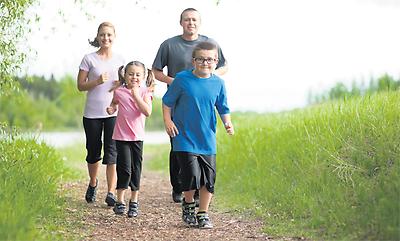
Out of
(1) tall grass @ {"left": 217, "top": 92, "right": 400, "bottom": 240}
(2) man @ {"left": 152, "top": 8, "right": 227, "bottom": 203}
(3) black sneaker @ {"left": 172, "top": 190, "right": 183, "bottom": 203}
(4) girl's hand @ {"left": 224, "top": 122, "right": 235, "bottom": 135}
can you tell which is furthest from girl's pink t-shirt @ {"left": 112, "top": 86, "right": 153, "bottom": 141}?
(1) tall grass @ {"left": 217, "top": 92, "right": 400, "bottom": 240}

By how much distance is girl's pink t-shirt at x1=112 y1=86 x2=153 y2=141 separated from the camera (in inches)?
284

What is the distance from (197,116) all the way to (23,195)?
5.13 ft

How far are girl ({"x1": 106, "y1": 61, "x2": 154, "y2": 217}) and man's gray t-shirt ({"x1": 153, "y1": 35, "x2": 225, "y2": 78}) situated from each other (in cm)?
39

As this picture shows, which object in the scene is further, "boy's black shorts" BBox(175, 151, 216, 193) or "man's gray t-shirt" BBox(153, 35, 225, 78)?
"man's gray t-shirt" BBox(153, 35, 225, 78)

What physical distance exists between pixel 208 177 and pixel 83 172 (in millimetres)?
6779

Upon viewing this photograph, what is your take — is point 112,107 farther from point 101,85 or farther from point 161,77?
point 161,77

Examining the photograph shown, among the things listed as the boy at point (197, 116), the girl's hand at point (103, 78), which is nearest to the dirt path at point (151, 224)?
the boy at point (197, 116)

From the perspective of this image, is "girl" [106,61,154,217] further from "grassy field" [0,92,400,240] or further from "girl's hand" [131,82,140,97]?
"grassy field" [0,92,400,240]

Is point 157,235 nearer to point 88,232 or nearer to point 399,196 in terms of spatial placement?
point 88,232

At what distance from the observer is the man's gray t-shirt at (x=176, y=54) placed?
7.64m

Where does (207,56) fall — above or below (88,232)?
above

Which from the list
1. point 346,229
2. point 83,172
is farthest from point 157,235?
point 83,172

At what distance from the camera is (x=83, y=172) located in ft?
43.0

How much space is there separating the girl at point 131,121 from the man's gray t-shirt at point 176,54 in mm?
388
